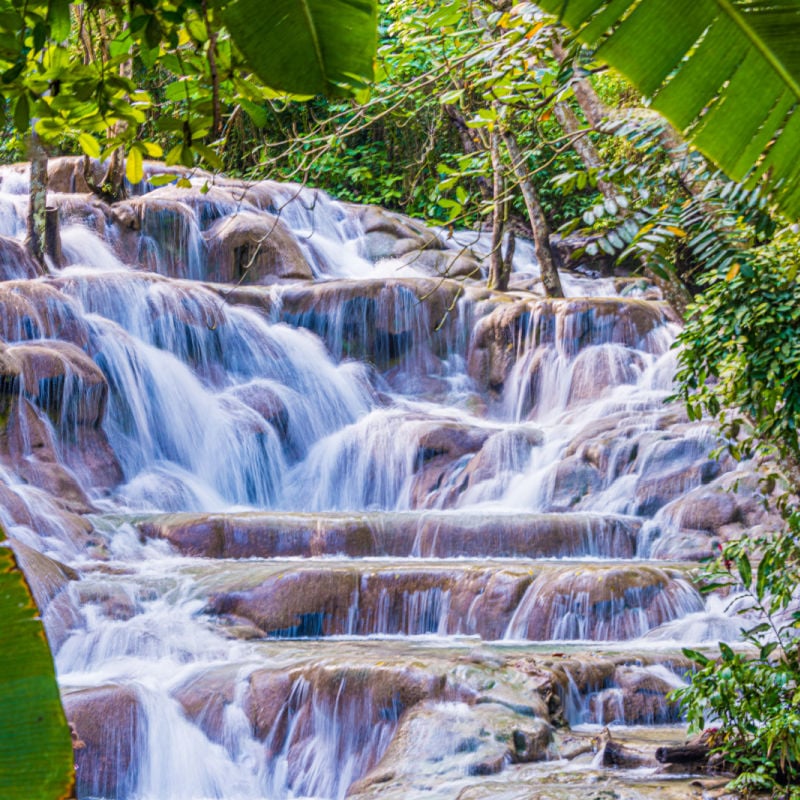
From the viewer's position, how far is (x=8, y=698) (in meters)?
1.02

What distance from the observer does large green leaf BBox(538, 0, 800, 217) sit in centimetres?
150

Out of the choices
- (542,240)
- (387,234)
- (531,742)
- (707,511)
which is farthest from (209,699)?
(387,234)

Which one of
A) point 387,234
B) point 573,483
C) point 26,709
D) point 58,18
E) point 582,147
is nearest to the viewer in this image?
point 26,709

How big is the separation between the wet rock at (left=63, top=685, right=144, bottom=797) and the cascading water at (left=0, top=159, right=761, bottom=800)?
0.05 ft

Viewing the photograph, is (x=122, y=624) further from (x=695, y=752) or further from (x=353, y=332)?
(x=353, y=332)

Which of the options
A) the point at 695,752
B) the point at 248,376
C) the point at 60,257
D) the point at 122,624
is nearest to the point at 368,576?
the point at 122,624

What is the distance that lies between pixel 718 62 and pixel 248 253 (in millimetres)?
17685

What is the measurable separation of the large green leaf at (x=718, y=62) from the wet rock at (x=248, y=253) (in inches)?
685

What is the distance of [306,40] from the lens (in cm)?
155

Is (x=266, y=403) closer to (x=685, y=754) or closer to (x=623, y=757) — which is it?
(x=623, y=757)

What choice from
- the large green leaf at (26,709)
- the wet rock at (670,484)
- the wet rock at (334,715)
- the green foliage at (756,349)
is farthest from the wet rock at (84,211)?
the large green leaf at (26,709)

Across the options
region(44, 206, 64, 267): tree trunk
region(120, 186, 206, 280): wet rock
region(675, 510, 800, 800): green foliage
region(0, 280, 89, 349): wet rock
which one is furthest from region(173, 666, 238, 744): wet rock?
region(120, 186, 206, 280): wet rock

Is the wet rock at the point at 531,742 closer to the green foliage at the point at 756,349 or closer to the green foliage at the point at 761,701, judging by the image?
the green foliage at the point at 761,701

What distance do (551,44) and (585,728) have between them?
189 inches
